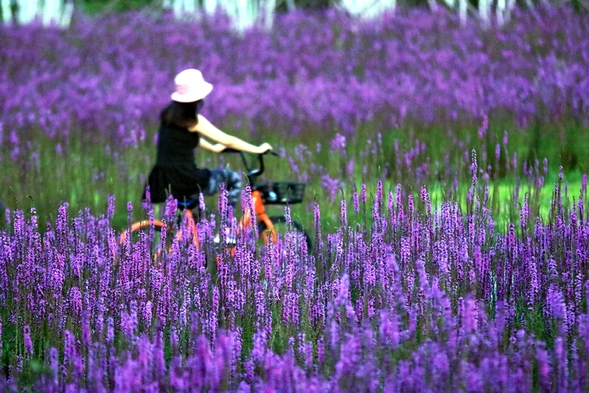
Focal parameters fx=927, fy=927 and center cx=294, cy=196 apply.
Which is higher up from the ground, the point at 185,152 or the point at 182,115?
the point at 182,115

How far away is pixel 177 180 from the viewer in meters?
5.70

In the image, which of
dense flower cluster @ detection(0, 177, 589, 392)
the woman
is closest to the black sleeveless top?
the woman

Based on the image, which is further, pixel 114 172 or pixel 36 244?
pixel 114 172

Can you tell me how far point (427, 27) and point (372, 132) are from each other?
21.0 ft

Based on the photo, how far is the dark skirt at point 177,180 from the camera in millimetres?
5691

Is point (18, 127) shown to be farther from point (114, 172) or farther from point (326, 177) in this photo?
point (326, 177)

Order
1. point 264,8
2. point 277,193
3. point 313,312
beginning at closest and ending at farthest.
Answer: point 313,312, point 277,193, point 264,8

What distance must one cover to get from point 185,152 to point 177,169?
0.39ft

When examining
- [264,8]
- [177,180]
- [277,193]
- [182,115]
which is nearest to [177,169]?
[177,180]

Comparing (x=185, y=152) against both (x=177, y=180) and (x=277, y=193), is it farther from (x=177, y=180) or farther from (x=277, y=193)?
(x=277, y=193)

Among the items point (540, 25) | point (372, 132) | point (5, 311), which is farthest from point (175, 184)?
point (540, 25)

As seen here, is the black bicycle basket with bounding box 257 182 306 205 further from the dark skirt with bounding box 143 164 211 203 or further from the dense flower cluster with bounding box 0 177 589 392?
the dense flower cluster with bounding box 0 177 589 392

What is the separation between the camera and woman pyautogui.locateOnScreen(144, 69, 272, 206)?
567cm

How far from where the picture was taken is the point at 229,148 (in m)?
5.52
